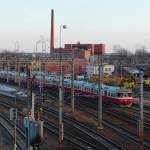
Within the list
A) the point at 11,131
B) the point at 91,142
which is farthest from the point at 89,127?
the point at 11,131

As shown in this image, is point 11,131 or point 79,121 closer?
point 11,131

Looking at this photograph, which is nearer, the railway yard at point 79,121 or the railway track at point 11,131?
the railway yard at point 79,121

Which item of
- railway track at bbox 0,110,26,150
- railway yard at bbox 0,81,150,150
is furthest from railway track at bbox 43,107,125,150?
railway track at bbox 0,110,26,150

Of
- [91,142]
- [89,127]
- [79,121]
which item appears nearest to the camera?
[91,142]

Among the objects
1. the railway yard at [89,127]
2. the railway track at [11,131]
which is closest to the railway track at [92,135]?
the railway yard at [89,127]

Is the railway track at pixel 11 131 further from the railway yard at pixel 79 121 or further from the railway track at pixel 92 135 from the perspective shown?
the railway track at pixel 92 135

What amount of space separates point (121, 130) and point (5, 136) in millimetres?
9185

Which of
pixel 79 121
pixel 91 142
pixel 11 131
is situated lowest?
pixel 11 131

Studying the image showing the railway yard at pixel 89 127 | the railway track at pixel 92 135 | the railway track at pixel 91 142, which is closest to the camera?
the railway track at pixel 91 142

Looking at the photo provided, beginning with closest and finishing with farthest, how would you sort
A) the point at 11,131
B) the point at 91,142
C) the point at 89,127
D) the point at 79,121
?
the point at 91,142 < the point at 11,131 < the point at 89,127 < the point at 79,121

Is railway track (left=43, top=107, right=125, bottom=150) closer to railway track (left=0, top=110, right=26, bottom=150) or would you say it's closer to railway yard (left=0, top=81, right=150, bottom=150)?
railway yard (left=0, top=81, right=150, bottom=150)

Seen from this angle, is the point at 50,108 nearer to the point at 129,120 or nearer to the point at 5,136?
the point at 129,120

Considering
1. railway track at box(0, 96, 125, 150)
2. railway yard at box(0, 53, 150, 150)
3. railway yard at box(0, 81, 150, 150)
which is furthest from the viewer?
railway yard at box(0, 81, 150, 150)

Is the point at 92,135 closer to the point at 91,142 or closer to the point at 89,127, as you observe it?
the point at 91,142
